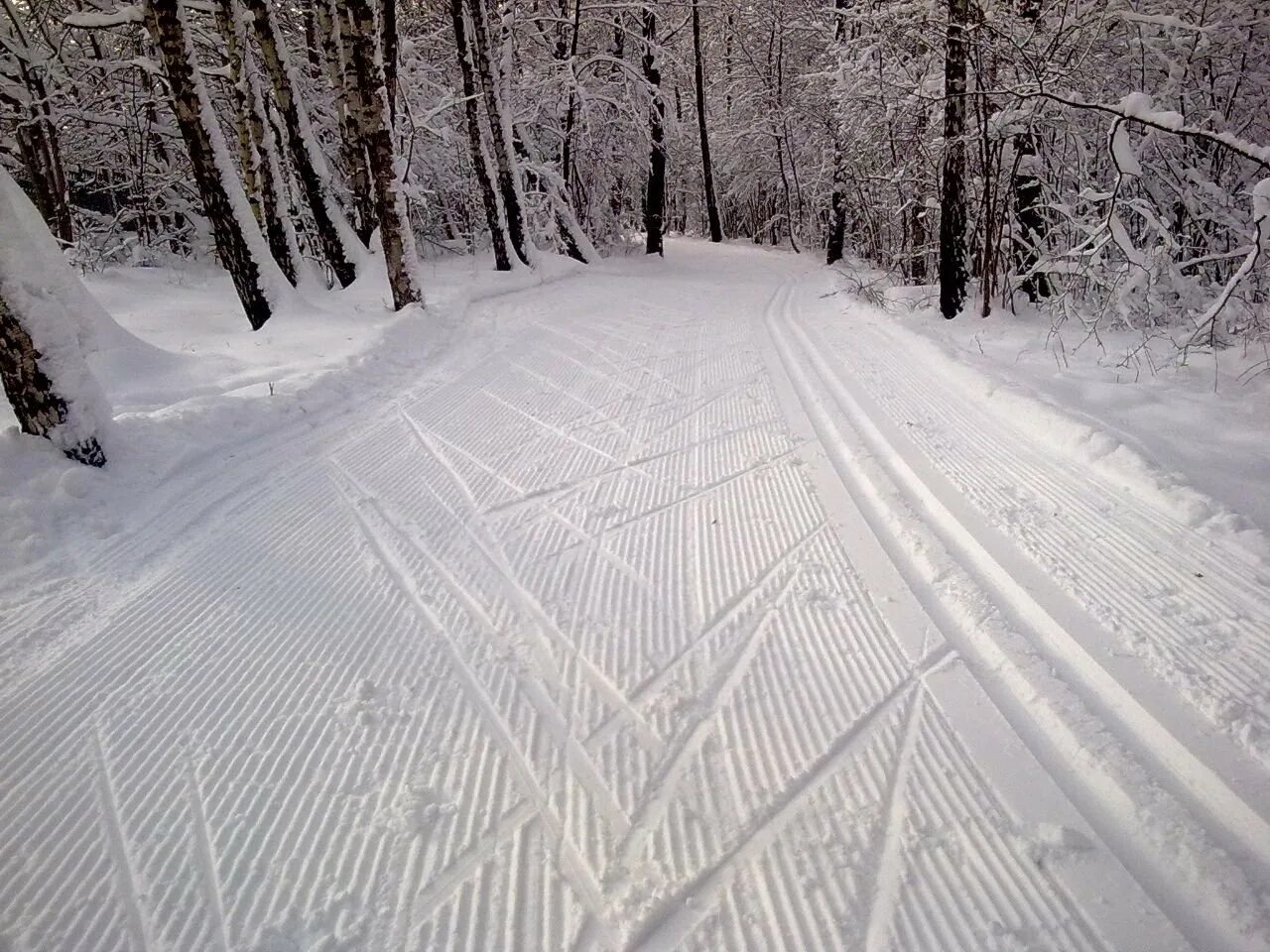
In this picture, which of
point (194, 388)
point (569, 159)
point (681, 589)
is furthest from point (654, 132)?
point (681, 589)

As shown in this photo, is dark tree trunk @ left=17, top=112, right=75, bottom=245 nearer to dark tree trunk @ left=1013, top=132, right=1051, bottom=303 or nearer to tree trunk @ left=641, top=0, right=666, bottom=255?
tree trunk @ left=641, top=0, right=666, bottom=255

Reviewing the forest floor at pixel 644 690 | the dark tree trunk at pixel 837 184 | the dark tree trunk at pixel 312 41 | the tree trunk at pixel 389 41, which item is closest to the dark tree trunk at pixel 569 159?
the tree trunk at pixel 389 41

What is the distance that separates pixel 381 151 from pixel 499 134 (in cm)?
516

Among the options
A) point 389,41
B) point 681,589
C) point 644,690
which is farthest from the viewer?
point 389,41

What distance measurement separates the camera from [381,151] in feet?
25.5

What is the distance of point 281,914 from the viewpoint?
1599 mm

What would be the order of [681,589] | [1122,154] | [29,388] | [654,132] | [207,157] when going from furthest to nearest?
1. [654,132]
2. [207,157]
3. [1122,154]
4. [29,388]
5. [681,589]

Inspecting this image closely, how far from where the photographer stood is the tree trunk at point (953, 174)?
23.2 ft

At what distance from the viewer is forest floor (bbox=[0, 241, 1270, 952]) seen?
5.27 feet

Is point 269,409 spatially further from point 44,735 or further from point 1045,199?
point 1045,199

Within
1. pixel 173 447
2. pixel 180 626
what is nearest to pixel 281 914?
→ pixel 180 626

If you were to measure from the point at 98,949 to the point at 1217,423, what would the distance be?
557 centimetres

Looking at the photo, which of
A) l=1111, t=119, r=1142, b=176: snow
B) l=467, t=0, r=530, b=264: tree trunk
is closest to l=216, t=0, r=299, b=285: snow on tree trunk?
l=467, t=0, r=530, b=264: tree trunk

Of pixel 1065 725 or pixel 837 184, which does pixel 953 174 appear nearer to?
pixel 1065 725
